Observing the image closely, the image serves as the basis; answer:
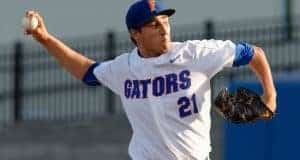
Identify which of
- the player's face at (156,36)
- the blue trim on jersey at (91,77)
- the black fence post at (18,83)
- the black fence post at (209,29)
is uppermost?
the player's face at (156,36)

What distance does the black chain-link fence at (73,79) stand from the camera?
52.1ft

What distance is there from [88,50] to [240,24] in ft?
6.75

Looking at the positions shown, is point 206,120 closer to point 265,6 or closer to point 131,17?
point 131,17

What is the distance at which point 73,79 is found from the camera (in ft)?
54.9

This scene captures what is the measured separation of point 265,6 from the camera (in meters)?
17.3

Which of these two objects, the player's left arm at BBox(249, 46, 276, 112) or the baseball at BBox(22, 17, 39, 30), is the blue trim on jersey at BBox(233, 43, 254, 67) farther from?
the baseball at BBox(22, 17, 39, 30)

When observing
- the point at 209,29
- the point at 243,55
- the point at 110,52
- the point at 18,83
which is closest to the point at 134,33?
the point at 243,55

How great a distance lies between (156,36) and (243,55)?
46 cm

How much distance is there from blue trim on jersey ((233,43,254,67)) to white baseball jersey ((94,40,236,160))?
0.8 inches

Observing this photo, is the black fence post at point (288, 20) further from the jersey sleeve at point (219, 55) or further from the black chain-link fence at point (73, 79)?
the jersey sleeve at point (219, 55)

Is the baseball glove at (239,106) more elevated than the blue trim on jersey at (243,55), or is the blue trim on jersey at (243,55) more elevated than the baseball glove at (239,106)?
the blue trim on jersey at (243,55)

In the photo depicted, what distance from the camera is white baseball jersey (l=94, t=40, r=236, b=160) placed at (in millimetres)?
6238

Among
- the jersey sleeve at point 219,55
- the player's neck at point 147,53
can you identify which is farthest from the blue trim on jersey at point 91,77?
the jersey sleeve at point 219,55

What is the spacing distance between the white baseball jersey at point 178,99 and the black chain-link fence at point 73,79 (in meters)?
9.15
